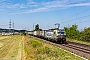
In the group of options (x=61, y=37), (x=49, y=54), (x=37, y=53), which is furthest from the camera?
(x=61, y=37)

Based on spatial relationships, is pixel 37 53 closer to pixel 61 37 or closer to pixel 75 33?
pixel 61 37

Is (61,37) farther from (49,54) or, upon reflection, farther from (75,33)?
(75,33)

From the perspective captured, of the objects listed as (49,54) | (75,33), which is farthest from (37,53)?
(75,33)

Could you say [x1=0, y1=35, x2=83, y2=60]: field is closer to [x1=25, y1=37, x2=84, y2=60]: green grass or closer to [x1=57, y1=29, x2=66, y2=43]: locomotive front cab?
[x1=25, y1=37, x2=84, y2=60]: green grass

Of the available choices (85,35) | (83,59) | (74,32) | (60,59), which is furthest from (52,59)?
(74,32)

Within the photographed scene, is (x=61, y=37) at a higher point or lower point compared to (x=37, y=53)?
higher

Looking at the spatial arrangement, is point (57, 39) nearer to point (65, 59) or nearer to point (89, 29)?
point (89, 29)

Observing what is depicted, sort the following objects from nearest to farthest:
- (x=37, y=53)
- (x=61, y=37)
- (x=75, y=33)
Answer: (x=37, y=53)
(x=61, y=37)
(x=75, y=33)

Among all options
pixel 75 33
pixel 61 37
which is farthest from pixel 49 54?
pixel 75 33

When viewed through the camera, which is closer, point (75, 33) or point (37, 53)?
point (37, 53)

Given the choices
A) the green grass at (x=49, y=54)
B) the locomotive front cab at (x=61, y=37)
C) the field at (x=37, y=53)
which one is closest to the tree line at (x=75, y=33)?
the locomotive front cab at (x=61, y=37)

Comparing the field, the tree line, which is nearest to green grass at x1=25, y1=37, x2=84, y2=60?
the field

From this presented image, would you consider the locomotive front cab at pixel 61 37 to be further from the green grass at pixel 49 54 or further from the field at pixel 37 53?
the green grass at pixel 49 54

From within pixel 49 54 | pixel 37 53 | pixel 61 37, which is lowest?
pixel 37 53
